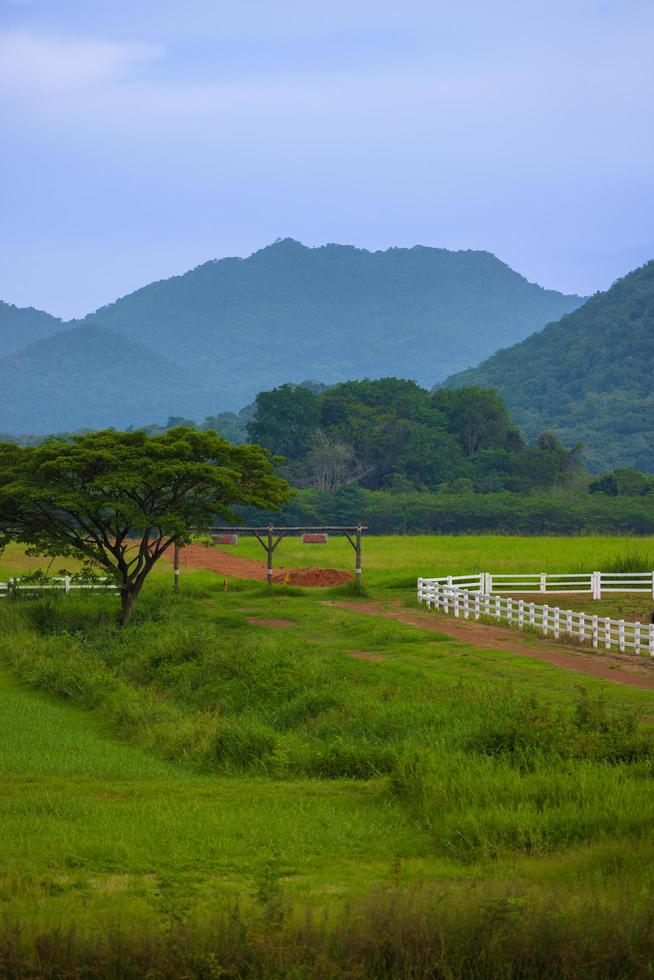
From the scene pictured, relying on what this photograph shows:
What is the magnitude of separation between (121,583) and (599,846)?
26.3 m

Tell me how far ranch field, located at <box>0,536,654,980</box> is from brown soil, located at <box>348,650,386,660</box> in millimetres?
479

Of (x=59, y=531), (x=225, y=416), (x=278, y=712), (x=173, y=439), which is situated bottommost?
(x=278, y=712)

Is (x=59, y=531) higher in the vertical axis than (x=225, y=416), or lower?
lower

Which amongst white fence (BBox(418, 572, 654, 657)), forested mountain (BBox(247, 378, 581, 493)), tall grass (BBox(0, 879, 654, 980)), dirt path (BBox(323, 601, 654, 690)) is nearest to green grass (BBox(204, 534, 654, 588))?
white fence (BBox(418, 572, 654, 657))

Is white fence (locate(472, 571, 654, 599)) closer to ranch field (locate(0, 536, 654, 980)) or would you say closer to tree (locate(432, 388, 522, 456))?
ranch field (locate(0, 536, 654, 980))

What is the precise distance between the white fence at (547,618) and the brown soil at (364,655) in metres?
5.23

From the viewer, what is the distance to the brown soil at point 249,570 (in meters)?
51.5

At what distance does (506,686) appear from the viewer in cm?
2264

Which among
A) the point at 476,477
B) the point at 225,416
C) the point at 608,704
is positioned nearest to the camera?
the point at 608,704

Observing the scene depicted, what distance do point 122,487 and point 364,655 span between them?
35.0 feet

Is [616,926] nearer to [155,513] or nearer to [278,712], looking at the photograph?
[278,712]

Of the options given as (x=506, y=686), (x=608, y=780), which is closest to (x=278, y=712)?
(x=506, y=686)

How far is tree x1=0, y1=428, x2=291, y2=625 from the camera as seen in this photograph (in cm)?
3553

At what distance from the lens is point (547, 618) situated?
106 feet
